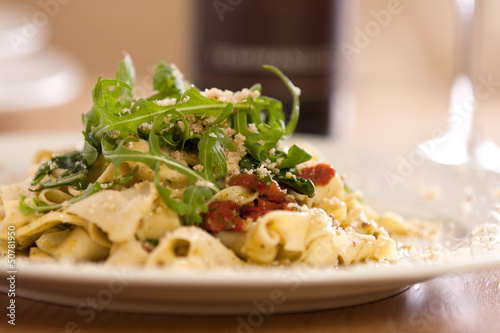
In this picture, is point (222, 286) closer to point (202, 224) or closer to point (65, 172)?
point (202, 224)

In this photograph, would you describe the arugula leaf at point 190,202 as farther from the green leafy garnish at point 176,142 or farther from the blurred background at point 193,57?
the blurred background at point 193,57

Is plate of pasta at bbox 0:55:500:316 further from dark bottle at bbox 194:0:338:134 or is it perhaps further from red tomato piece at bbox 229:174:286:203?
dark bottle at bbox 194:0:338:134

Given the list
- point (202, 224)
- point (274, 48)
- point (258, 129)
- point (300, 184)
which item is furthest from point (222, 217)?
point (274, 48)

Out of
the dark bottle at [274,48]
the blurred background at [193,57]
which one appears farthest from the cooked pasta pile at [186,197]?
the blurred background at [193,57]

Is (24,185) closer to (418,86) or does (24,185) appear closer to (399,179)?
(399,179)

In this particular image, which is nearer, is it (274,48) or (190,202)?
→ (190,202)

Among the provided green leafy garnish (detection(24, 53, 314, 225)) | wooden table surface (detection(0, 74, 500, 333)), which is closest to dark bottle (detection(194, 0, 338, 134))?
green leafy garnish (detection(24, 53, 314, 225))

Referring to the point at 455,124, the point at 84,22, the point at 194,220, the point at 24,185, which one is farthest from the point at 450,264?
the point at 84,22
